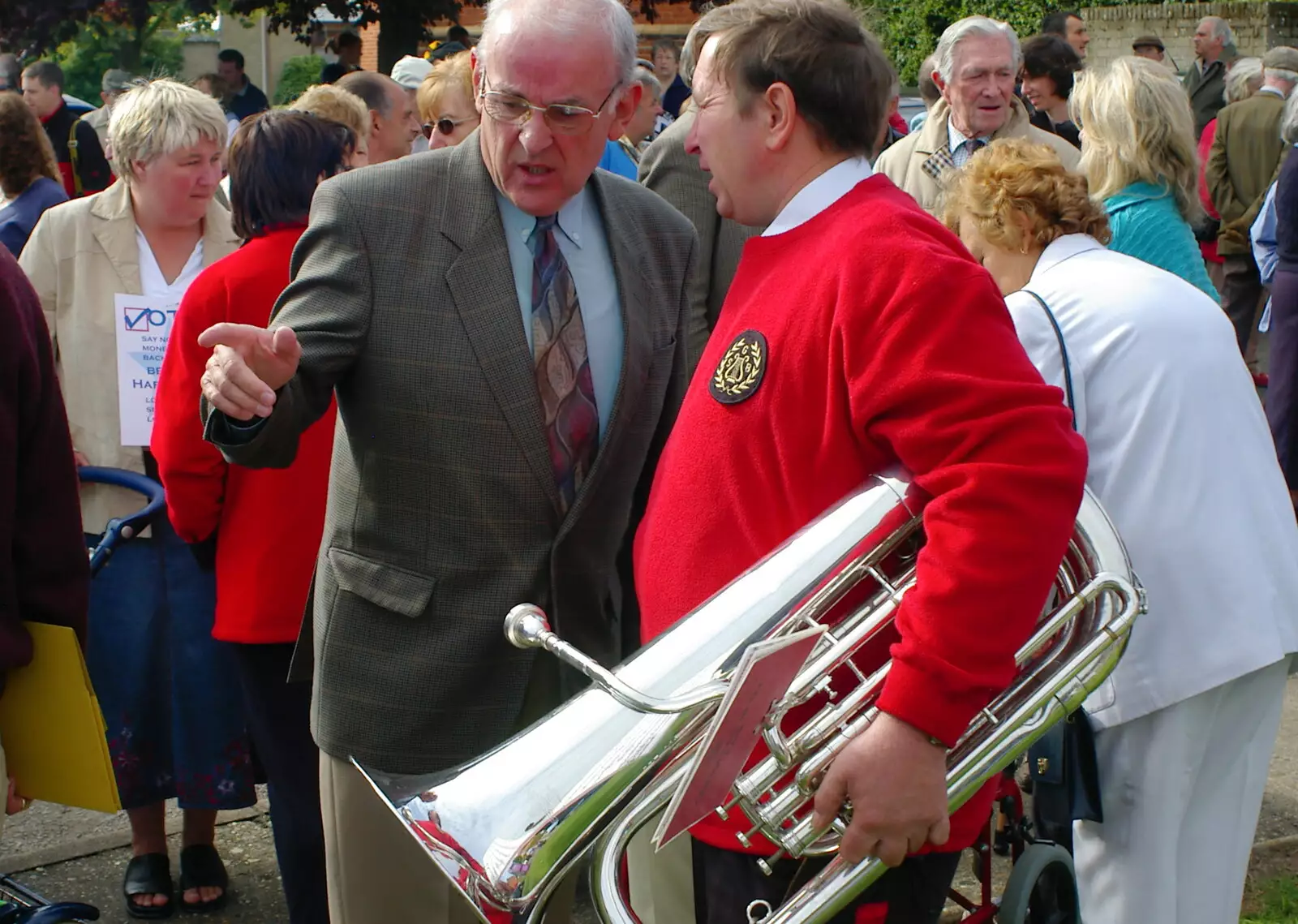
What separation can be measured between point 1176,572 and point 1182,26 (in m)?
14.4

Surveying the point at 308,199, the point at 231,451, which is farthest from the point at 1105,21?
the point at 231,451

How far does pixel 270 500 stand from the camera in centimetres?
332

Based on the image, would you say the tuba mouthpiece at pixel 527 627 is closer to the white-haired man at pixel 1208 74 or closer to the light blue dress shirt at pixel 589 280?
the light blue dress shirt at pixel 589 280

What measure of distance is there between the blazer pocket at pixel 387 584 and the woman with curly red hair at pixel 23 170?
2.91 m

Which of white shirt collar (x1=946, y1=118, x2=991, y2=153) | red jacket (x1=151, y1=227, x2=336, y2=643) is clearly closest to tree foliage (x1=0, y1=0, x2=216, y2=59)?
white shirt collar (x1=946, y1=118, x2=991, y2=153)

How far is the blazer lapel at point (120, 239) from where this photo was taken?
12.5 feet

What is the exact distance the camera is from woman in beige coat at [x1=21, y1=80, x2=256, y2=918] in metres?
3.75

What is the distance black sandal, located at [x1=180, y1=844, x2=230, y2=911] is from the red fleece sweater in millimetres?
2124

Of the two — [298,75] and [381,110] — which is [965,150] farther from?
[298,75]

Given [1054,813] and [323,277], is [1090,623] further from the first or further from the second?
[323,277]

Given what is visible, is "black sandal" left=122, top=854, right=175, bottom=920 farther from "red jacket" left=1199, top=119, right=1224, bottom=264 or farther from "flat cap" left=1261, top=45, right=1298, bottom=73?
"flat cap" left=1261, top=45, right=1298, bottom=73

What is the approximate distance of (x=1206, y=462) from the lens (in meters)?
2.69

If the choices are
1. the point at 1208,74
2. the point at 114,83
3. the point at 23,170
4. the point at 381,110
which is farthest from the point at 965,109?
the point at 114,83

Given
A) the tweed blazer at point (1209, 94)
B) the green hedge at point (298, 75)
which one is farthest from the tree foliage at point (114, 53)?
the tweed blazer at point (1209, 94)
